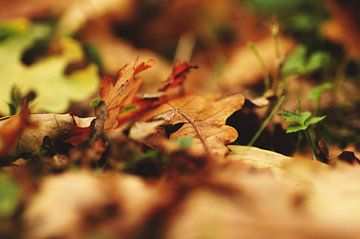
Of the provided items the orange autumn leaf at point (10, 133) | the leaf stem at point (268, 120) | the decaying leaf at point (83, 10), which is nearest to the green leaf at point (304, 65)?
the leaf stem at point (268, 120)

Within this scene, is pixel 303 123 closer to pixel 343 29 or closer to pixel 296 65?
pixel 296 65

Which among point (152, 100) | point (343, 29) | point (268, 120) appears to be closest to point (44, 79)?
point (152, 100)

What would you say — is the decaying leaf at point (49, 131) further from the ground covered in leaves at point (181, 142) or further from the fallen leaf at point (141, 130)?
the fallen leaf at point (141, 130)

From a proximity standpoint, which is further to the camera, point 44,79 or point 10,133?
point 44,79

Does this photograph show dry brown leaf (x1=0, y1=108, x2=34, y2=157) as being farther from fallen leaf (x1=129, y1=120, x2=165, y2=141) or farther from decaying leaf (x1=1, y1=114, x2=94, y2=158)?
fallen leaf (x1=129, y1=120, x2=165, y2=141)

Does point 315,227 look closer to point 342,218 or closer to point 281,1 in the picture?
point 342,218
